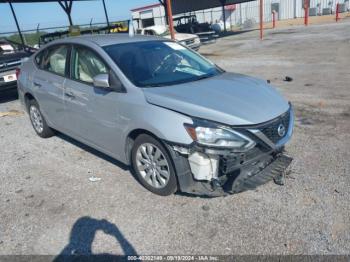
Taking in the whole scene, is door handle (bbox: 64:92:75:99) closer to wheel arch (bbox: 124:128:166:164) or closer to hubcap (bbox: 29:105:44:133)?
wheel arch (bbox: 124:128:166:164)

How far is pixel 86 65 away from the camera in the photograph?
4.19 m

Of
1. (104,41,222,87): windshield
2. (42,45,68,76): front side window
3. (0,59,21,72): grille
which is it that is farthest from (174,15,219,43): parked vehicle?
(104,41,222,87): windshield

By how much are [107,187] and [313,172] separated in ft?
8.00

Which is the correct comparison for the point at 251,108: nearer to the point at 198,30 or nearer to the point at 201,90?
the point at 201,90

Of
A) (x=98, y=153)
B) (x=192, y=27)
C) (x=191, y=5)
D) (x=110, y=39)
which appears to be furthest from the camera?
(x=191, y=5)

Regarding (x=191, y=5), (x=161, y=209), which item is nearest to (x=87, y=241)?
(x=161, y=209)

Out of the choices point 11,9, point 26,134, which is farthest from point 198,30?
point 26,134

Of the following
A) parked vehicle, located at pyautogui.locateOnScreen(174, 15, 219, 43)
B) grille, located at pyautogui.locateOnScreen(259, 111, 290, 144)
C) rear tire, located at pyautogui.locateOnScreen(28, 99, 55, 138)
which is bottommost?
parked vehicle, located at pyautogui.locateOnScreen(174, 15, 219, 43)

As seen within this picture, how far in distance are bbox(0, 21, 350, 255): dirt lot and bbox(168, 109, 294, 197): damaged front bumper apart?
280 millimetres

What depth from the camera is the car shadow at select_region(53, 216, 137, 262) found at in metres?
2.86

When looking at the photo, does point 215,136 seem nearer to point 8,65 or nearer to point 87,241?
point 87,241

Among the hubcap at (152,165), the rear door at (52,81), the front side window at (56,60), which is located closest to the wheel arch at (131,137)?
the hubcap at (152,165)

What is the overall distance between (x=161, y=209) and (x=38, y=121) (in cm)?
323

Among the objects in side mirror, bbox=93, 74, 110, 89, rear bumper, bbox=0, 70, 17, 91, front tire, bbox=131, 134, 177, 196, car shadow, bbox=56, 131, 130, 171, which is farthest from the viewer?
rear bumper, bbox=0, 70, 17, 91
